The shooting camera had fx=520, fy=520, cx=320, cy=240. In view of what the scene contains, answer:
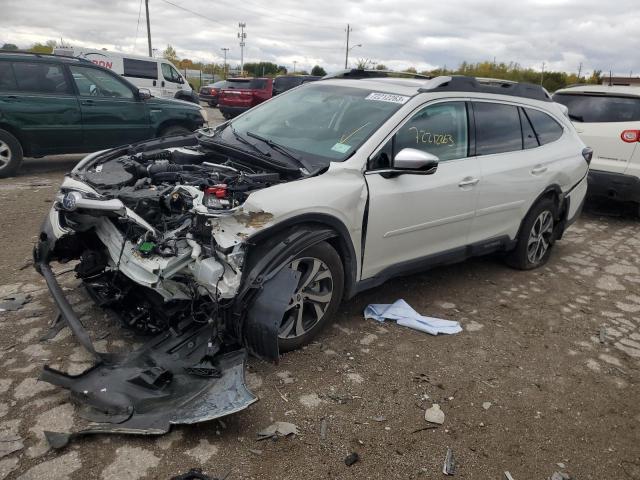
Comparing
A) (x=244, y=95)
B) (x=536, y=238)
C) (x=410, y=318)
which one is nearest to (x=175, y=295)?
(x=410, y=318)

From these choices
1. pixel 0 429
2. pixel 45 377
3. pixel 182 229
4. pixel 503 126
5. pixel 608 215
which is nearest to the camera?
pixel 0 429

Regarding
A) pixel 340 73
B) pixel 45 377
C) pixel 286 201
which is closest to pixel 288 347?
pixel 286 201

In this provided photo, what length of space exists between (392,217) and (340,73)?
5.93ft

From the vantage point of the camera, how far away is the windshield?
3688 millimetres

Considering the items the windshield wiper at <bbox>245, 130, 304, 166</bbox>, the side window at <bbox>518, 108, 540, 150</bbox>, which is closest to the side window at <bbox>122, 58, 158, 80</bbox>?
the windshield wiper at <bbox>245, 130, 304, 166</bbox>

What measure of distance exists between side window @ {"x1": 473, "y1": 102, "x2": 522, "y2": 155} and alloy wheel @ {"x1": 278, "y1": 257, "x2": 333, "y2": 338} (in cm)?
185

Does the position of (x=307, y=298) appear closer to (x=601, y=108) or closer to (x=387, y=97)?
(x=387, y=97)

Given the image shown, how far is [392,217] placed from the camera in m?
3.65

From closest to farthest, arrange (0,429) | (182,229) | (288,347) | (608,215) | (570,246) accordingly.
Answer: (0,429) → (182,229) → (288,347) → (570,246) → (608,215)

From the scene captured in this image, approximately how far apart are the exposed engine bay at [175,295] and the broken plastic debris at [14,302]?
60cm

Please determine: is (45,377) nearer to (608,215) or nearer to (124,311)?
(124,311)

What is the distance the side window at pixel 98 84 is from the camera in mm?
8078

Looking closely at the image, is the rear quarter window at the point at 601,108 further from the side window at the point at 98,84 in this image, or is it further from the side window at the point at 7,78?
the side window at the point at 7,78

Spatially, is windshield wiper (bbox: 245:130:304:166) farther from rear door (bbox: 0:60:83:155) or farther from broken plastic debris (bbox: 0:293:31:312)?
rear door (bbox: 0:60:83:155)
